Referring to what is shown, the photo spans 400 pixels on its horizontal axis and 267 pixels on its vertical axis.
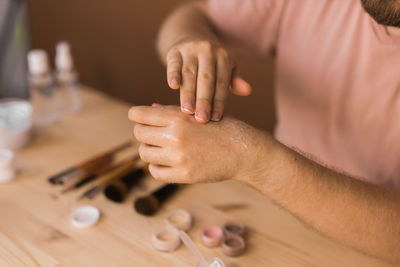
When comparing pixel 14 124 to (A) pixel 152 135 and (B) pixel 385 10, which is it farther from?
(B) pixel 385 10

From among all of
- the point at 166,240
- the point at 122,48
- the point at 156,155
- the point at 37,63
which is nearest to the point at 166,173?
the point at 156,155

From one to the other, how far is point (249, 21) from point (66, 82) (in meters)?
0.58

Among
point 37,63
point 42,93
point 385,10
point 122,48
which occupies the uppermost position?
point 385,10

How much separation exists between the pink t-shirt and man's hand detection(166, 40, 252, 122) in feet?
1.06

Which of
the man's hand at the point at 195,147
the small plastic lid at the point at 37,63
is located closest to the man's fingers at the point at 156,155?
the man's hand at the point at 195,147

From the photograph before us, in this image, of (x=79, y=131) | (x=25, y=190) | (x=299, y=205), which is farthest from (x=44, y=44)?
(x=299, y=205)

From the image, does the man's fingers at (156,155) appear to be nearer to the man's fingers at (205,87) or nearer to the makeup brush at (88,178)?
the man's fingers at (205,87)

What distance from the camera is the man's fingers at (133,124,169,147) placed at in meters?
0.64

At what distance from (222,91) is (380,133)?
0.43 m

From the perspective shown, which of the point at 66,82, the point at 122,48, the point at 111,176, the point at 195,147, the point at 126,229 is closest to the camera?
the point at 195,147

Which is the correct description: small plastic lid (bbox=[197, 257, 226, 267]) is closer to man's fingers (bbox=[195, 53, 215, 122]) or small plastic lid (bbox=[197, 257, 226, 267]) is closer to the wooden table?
the wooden table

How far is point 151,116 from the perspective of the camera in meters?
0.65

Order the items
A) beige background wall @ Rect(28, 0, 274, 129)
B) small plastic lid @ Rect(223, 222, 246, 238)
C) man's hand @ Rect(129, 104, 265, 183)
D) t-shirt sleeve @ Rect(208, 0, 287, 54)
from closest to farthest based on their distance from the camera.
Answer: man's hand @ Rect(129, 104, 265, 183) < small plastic lid @ Rect(223, 222, 246, 238) < t-shirt sleeve @ Rect(208, 0, 287, 54) < beige background wall @ Rect(28, 0, 274, 129)

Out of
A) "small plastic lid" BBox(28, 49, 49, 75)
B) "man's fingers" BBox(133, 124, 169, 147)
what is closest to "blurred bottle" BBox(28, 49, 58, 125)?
"small plastic lid" BBox(28, 49, 49, 75)
